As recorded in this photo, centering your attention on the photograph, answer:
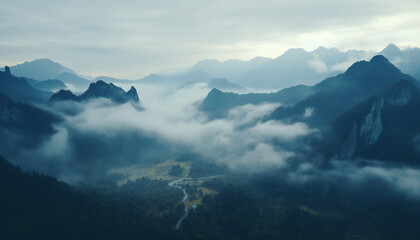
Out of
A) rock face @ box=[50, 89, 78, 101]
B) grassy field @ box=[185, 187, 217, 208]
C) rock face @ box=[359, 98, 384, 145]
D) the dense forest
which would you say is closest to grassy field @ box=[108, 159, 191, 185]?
grassy field @ box=[185, 187, 217, 208]

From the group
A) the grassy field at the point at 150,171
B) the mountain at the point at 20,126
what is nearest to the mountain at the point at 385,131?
the grassy field at the point at 150,171

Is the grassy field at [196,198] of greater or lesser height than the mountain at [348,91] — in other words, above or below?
below

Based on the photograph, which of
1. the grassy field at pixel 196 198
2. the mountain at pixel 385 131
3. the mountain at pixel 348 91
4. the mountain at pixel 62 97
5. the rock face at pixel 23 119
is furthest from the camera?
the mountain at pixel 62 97

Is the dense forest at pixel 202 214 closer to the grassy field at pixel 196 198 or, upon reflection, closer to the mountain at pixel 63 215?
the mountain at pixel 63 215

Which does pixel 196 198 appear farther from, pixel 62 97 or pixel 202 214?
pixel 62 97

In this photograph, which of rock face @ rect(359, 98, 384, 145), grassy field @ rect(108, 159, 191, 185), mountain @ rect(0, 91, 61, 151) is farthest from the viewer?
grassy field @ rect(108, 159, 191, 185)

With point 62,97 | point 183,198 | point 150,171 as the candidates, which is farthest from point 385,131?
point 62,97

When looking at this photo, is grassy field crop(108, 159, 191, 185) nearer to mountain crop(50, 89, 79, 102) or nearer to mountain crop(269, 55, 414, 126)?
mountain crop(50, 89, 79, 102)
